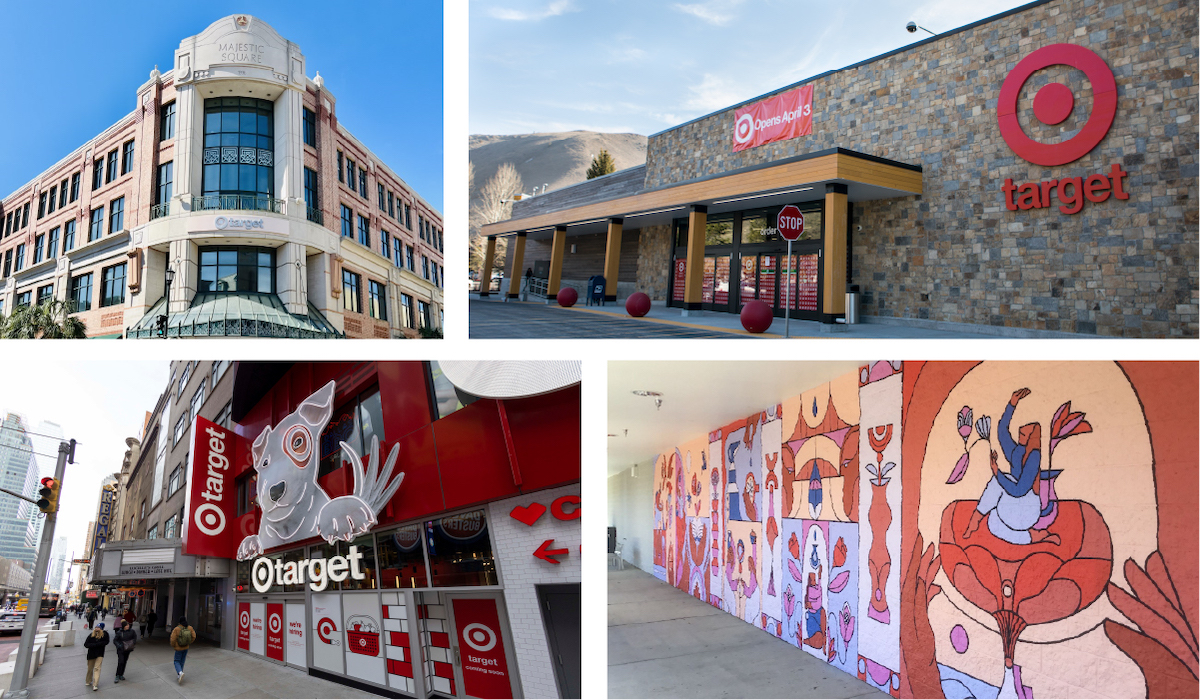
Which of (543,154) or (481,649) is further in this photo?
(543,154)

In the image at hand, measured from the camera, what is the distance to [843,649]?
7316 mm

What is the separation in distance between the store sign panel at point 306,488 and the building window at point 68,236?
8812mm

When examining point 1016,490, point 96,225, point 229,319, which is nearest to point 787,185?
point 1016,490

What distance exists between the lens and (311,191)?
12867 mm

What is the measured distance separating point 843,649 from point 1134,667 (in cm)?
357

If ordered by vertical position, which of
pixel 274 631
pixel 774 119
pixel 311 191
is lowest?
pixel 274 631

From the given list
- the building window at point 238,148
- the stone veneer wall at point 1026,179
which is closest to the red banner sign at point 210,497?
the building window at point 238,148

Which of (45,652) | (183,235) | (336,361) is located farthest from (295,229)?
(45,652)

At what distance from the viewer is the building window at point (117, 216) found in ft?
41.9

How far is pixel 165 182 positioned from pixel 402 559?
9.16 metres

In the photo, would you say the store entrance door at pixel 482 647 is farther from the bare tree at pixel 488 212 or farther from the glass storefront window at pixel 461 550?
the bare tree at pixel 488 212

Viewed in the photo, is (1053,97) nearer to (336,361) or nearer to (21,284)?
(336,361)

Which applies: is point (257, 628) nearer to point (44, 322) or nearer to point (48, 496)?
point (48, 496)

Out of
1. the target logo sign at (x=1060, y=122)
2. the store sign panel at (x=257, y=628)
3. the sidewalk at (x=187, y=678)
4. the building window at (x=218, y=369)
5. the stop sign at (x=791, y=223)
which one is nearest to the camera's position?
the sidewalk at (x=187, y=678)
